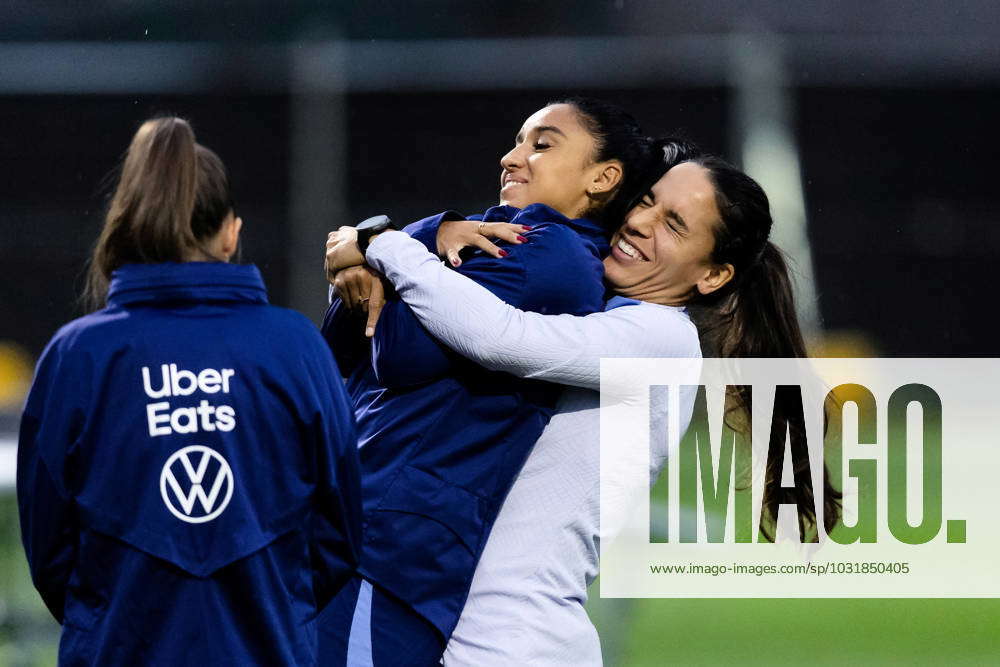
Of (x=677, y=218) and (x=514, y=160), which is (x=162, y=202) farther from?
(x=677, y=218)

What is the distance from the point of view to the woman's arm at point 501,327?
1.66 meters

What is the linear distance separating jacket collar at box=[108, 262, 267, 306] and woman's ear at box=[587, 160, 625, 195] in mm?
603

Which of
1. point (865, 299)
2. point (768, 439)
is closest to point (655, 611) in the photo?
point (768, 439)

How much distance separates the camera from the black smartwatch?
1.80 metres

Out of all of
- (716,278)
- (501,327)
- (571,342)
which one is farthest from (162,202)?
(716,278)

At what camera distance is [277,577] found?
1526mm

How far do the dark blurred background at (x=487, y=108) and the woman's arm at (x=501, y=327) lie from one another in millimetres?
10582

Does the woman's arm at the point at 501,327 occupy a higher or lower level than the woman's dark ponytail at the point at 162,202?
lower

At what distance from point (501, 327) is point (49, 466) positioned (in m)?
0.57

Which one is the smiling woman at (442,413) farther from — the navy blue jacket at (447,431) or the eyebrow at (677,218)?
the eyebrow at (677,218)

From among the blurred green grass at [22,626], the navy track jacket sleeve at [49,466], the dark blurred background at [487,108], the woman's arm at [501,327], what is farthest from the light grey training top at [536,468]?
the dark blurred background at [487,108]

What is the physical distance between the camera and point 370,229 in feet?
5.94

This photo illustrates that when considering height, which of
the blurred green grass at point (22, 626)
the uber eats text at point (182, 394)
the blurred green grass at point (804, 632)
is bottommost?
the blurred green grass at point (804, 632)

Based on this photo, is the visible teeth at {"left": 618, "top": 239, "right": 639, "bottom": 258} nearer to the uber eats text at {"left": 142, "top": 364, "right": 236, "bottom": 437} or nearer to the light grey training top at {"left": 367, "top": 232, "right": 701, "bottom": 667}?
the light grey training top at {"left": 367, "top": 232, "right": 701, "bottom": 667}
